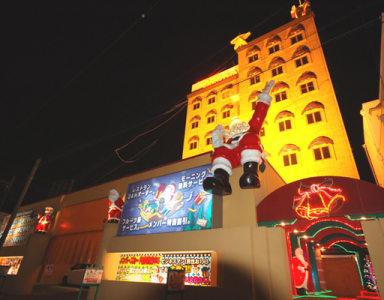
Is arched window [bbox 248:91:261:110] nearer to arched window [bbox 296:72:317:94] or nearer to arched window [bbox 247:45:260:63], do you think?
arched window [bbox 296:72:317:94]

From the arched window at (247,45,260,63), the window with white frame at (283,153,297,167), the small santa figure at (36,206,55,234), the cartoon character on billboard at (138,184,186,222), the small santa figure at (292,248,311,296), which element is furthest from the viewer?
the arched window at (247,45,260,63)

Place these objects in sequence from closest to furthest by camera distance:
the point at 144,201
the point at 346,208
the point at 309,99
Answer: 1. the point at 346,208
2. the point at 144,201
3. the point at 309,99

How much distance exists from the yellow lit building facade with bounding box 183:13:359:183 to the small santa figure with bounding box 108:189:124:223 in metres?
6.90

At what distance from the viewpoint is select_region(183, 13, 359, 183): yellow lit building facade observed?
13.8m

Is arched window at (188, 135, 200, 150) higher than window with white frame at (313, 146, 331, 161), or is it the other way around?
arched window at (188, 135, 200, 150)

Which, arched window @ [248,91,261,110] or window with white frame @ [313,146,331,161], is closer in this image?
window with white frame @ [313,146,331,161]

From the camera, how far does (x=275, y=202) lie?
6.94m

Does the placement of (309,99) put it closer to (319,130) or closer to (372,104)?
(319,130)

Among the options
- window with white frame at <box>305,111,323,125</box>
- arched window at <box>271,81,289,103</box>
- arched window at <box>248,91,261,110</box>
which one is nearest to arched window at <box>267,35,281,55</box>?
arched window at <box>271,81,289,103</box>

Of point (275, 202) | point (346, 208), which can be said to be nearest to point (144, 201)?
point (275, 202)

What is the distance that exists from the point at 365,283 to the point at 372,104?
959 cm

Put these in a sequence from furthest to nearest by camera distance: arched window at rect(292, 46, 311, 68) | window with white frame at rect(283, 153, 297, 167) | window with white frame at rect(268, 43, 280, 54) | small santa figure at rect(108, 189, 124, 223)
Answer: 1. window with white frame at rect(268, 43, 280, 54)
2. arched window at rect(292, 46, 311, 68)
3. window with white frame at rect(283, 153, 297, 167)
4. small santa figure at rect(108, 189, 124, 223)

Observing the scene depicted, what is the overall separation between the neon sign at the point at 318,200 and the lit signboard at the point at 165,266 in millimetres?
2894

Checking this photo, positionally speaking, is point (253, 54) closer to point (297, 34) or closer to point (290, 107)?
point (297, 34)
